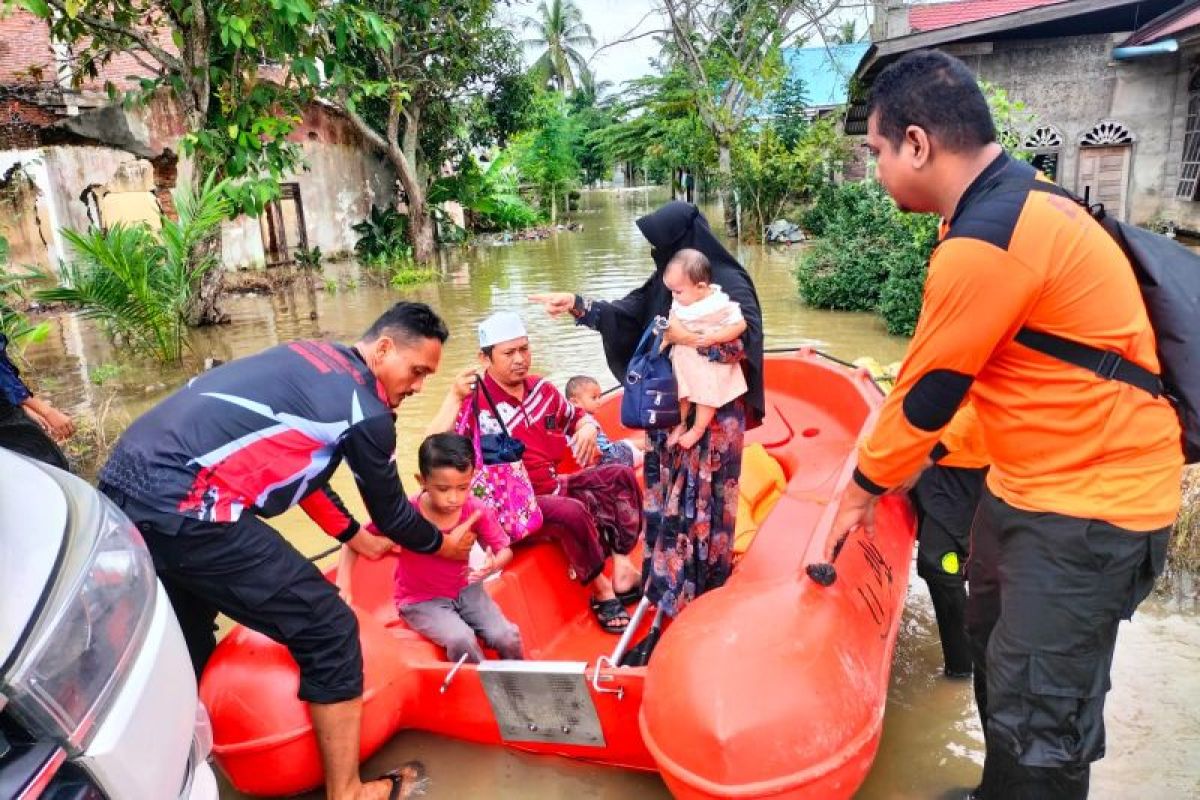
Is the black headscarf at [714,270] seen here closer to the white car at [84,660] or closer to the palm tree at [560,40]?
the white car at [84,660]

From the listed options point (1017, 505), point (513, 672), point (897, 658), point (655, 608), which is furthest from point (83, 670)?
point (897, 658)

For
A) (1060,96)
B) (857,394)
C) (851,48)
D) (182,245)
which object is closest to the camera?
(857,394)

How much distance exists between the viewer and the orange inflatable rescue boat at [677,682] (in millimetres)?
2125

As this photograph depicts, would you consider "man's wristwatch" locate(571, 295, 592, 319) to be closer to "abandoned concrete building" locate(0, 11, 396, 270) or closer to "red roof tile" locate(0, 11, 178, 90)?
"abandoned concrete building" locate(0, 11, 396, 270)

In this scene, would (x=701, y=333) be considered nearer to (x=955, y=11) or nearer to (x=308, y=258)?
(x=955, y=11)

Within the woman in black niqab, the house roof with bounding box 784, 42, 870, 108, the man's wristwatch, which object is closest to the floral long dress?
the woman in black niqab

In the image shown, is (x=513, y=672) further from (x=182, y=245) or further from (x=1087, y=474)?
(x=182, y=245)

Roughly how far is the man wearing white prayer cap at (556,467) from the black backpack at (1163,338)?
6.55ft

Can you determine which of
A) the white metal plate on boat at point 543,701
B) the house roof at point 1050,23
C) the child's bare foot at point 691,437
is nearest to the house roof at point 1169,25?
the house roof at point 1050,23

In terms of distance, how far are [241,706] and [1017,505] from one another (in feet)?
7.24

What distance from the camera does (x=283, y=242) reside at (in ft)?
55.6

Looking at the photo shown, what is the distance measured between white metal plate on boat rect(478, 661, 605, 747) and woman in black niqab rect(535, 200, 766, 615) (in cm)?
59

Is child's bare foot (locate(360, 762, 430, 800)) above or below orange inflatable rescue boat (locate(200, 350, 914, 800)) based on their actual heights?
below

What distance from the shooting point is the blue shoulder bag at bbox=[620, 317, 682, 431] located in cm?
295
